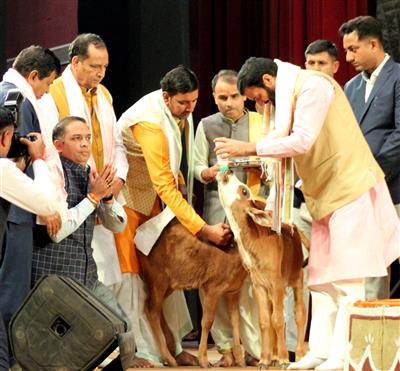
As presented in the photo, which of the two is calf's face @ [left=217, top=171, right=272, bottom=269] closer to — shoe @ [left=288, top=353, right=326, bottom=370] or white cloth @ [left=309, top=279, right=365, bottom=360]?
white cloth @ [left=309, top=279, right=365, bottom=360]

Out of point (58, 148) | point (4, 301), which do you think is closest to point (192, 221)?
point (58, 148)

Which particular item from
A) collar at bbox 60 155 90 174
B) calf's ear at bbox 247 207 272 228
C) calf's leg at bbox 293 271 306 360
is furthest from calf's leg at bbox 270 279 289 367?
collar at bbox 60 155 90 174

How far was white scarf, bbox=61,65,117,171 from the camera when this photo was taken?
597 cm

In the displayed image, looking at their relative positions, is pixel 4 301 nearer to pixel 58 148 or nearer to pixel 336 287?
pixel 58 148

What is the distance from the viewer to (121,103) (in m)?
8.12

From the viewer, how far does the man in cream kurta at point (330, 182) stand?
16.9 feet

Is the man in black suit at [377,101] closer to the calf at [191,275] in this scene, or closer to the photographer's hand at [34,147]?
the calf at [191,275]

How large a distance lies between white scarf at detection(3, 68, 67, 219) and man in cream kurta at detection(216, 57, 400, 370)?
0.69 m

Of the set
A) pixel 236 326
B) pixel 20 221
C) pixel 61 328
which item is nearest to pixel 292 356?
pixel 236 326

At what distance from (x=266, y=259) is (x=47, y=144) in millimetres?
1139

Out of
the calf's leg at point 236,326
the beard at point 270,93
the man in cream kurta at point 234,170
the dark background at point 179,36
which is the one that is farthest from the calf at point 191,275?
the dark background at point 179,36

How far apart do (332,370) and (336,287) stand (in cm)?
35

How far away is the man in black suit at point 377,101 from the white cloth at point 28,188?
167 centimetres

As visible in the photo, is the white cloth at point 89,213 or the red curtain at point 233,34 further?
the red curtain at point 233,34
